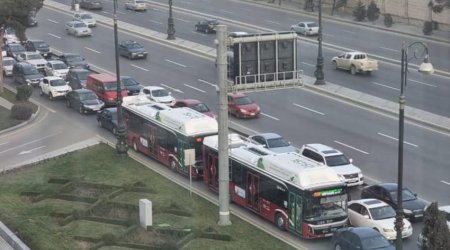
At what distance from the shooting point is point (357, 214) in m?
27.3

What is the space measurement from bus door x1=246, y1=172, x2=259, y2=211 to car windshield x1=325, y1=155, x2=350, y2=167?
4.52 meters

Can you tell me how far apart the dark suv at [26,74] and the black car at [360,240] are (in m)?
29.0

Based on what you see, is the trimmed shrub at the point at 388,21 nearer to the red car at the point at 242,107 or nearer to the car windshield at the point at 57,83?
the red car at the point at 242,107

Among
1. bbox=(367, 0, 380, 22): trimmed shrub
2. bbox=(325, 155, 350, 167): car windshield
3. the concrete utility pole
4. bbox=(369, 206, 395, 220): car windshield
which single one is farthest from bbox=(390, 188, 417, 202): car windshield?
bbox=(367, 0, 380, 22): trimmed shrub

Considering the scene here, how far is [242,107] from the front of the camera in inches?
1662

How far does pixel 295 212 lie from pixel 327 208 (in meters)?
0.96

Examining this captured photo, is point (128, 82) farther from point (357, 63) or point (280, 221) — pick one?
point (280, 221)

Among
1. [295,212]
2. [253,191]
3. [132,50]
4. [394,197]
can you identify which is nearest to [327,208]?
[295,212]

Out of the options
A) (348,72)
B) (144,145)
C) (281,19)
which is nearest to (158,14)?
(281,19)

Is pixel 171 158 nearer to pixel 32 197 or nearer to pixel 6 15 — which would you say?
pixel 32 197

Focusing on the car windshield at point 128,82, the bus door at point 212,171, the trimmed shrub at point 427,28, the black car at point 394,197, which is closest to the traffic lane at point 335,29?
the trimmed shrub at point 427,28

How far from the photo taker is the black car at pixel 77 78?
4822cm

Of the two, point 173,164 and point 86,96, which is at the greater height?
point 86,96

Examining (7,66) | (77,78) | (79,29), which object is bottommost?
(7,66)
